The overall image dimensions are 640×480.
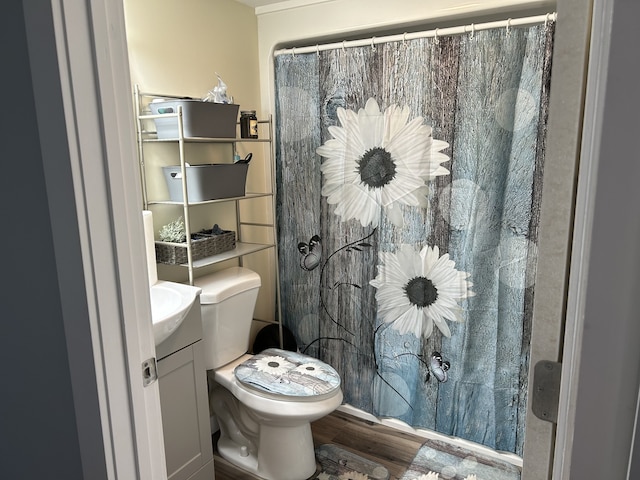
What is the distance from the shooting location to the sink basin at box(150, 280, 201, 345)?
1.56m

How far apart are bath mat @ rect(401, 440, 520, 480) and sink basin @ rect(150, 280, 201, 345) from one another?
1213 millimetres

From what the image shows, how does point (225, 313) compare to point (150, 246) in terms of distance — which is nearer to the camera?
point (150, 246)

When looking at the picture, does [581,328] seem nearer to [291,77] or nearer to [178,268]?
[178,268]

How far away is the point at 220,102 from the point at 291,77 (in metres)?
0.48

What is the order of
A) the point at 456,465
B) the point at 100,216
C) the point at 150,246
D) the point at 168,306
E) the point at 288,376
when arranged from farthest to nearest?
the point at 456,465 → the point at 288,376 → the point at 150,246 → the point at 168,306 → the point at 100,216

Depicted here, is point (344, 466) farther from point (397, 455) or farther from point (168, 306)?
point (168, 306)

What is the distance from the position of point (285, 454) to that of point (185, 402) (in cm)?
52

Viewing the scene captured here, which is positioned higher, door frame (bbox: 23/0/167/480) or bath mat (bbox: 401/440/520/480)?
door frame (bbox: 23/0/167/480)

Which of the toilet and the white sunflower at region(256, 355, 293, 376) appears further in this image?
the white sunflower at region(256, 355, 293, 376)

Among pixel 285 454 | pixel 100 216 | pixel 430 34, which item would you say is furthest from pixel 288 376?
pixel 430 34

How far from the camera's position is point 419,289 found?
7.44 ft

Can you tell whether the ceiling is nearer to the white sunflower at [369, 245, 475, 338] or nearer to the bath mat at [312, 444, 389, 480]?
the white sunflower at [369, 245, 475, 338]

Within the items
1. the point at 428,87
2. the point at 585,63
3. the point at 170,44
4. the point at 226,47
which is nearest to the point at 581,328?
the point at 585,63

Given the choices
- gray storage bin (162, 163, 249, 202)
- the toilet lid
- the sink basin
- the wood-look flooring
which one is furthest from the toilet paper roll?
the wood-look flooring
